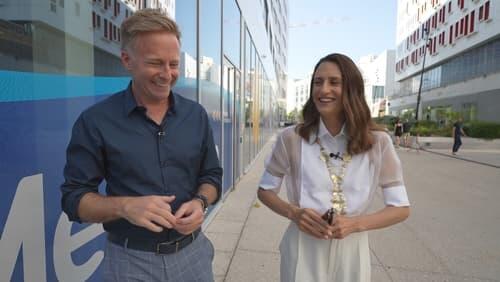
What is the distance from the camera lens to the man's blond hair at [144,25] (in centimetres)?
134

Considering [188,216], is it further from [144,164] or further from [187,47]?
[187,47]

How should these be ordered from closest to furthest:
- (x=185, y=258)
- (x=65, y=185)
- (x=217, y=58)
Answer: (x=65, y=185) < (x=185, y=258) < (x=217, y=58)

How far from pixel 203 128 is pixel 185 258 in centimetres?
57

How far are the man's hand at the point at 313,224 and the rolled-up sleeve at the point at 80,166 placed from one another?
0.92m

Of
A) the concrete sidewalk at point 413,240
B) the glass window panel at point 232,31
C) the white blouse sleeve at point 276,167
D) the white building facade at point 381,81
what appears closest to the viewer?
the white blouse sleeve at point 276,167

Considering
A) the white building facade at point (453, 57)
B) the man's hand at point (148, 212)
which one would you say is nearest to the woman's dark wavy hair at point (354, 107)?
the man's hand at point (148, 212)

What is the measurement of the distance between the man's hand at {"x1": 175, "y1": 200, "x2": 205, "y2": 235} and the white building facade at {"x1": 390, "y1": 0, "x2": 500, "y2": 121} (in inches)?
1394

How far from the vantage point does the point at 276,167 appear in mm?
1988

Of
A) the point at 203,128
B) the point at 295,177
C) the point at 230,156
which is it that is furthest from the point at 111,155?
the point at 230,156

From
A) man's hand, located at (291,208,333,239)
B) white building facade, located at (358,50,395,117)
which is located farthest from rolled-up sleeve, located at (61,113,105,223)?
white building facade, located at (358,50,395,117)

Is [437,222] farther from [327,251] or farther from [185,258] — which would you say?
[185,258]

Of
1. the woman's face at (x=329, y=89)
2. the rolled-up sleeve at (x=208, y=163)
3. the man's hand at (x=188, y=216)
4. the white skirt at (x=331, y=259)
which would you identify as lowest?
the white skirt at (x=331, y=259)

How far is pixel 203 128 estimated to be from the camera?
5.23 ft

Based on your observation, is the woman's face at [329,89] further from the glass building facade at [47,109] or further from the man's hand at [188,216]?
the glass building facade at [47,109]
